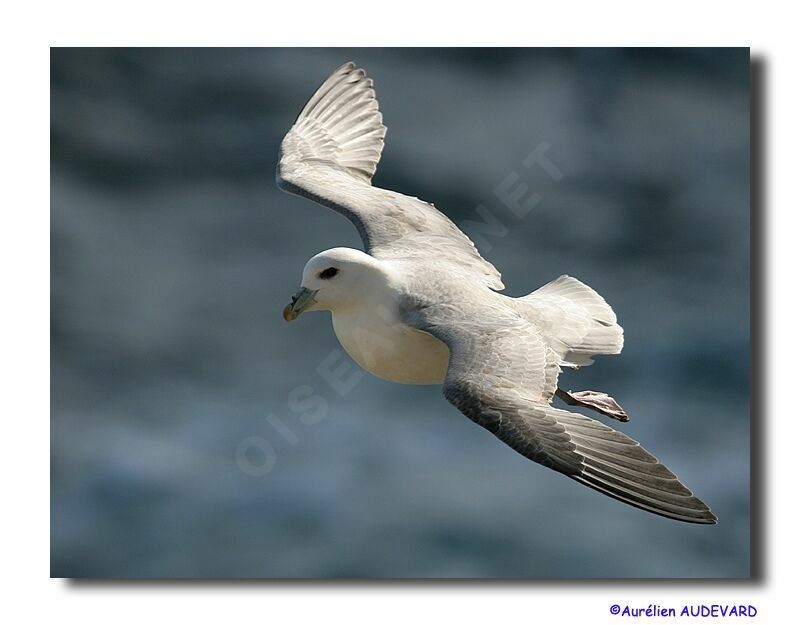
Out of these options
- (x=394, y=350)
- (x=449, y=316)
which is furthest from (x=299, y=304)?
(x=449, y=316)

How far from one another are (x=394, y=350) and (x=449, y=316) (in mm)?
209

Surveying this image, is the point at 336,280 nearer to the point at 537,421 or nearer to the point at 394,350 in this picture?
the point at 394,350

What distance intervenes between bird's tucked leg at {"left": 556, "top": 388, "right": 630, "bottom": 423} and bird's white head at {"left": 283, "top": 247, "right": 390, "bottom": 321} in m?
0.84

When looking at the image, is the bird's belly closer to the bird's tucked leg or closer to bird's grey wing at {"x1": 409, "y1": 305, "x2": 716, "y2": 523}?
bird's grey wing at {"x1": 409, "y1": 305, "x2": 716, "y2": 523}

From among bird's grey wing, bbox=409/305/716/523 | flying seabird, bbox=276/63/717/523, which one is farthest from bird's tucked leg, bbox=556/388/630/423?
bird's grey wing, bbox=409/305/716/523

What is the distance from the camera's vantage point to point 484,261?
4.82 meters

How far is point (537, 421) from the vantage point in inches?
144

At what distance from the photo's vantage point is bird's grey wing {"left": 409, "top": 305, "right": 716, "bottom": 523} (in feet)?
11.5

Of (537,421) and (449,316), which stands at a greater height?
(449,316)

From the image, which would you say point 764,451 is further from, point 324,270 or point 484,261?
point 324,270

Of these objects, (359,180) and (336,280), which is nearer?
(336,280)

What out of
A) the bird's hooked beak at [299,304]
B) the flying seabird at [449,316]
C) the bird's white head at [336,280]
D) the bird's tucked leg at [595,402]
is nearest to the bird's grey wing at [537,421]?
the flying seabird at [449,316]
